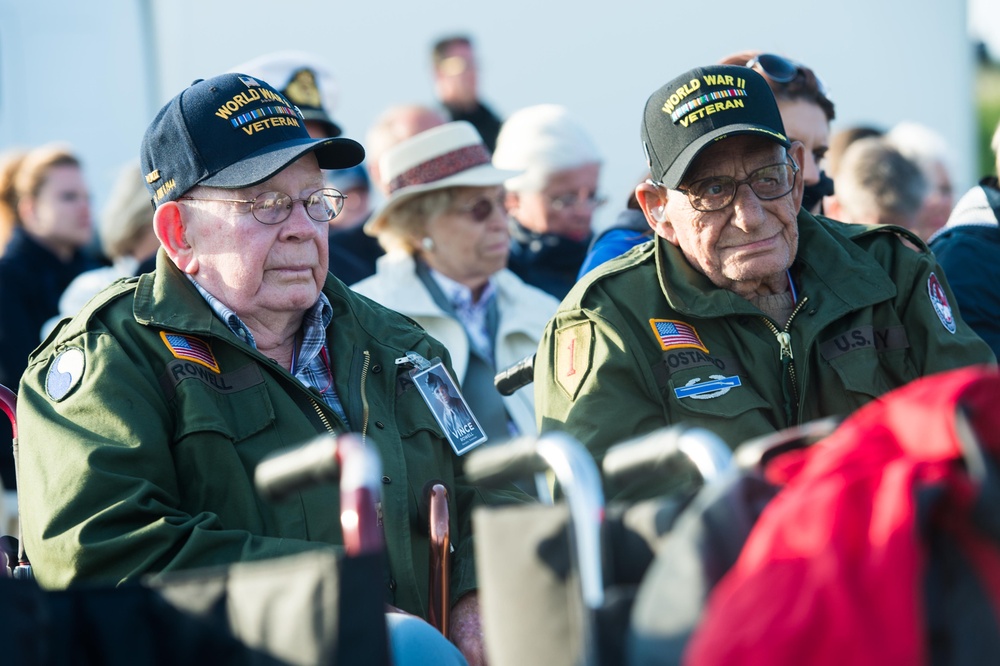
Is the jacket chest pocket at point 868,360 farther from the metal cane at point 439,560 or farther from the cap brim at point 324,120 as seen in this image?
the cap brim at point 324,120

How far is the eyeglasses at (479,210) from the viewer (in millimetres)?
5043

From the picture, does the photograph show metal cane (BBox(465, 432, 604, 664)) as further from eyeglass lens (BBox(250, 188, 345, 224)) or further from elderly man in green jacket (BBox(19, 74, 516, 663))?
eyeglass lens (BBox(250, 188, 345, 224))

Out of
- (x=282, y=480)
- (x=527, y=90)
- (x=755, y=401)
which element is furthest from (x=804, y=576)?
(x=527, y=90)

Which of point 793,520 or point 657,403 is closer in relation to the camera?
point 793,520

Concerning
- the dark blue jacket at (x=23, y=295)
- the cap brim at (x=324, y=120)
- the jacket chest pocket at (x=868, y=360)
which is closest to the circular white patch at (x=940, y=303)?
the jacket chest pocket at (x=868, y=360)

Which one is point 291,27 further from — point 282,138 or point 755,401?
point 755,401

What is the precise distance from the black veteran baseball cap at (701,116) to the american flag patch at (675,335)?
33 centimetres

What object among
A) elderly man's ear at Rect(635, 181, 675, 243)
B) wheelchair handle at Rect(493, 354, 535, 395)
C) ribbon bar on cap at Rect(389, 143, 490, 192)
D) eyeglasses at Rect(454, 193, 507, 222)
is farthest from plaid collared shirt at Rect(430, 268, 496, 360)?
elderly man's ear at Rect(635, 181, 675, 243)

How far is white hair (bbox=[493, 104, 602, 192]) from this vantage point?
5809mm

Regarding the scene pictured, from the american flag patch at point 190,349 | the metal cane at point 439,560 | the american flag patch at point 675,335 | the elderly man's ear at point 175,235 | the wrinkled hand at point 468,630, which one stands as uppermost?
the elderly man's ear at point 175,235

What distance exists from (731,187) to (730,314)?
0.32 m

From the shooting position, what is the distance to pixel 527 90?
24.0 feet

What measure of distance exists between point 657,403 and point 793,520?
5.26 ft

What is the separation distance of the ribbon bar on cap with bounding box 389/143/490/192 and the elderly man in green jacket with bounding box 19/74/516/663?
5.51 ft
